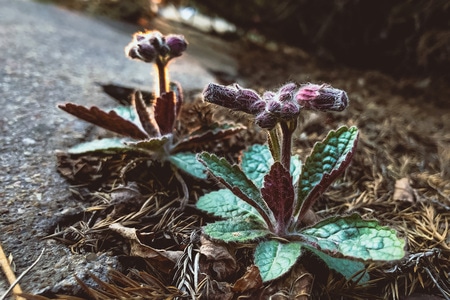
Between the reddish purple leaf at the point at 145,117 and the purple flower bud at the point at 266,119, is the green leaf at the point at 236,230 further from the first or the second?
the reddish purple leaf at the point at 145,117

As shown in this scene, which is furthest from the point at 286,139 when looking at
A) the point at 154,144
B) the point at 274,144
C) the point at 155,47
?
the point at 155,47

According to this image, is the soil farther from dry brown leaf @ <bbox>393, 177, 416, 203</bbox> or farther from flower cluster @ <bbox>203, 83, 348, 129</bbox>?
flower cluster @ <bbox>203, 83, 348, 129</bbox>

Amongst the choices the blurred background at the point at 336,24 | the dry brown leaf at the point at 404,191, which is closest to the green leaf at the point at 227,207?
the dry brown leaf at the point at 404,191

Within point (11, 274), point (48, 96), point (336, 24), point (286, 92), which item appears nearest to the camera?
point (11, 274)

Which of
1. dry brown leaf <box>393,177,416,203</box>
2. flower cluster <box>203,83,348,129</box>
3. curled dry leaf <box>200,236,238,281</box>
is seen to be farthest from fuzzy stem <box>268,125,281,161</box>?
dry brown leaf <box>393,177,416,203</box>

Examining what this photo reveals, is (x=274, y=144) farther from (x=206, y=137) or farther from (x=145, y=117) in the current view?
(x=145, y=117)
